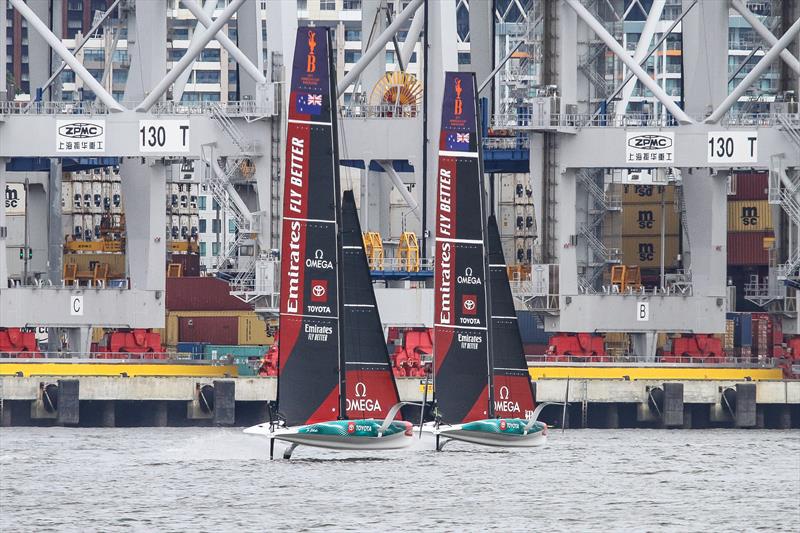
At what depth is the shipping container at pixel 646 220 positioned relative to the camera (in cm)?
9662

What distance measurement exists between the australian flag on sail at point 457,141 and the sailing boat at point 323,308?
25.4 ft

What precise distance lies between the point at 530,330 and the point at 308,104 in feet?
145

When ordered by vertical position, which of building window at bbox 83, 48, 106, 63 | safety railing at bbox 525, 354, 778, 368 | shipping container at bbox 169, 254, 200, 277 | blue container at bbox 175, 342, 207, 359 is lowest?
Result: safety railing at bbox 525, 354, 778, 368

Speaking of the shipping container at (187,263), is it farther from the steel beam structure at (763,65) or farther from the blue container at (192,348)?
the steel beam structure at (763,65)

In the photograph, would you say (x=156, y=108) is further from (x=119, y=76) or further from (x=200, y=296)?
(x=119, y=76)

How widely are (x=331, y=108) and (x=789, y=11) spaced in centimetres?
3241

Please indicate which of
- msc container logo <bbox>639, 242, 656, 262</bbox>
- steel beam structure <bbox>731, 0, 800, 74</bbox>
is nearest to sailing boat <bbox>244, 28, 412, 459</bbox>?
steel beam structure <bbox>731, 0, 800, 74</bbox>

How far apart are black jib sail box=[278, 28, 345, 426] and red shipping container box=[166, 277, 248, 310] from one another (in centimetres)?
4298

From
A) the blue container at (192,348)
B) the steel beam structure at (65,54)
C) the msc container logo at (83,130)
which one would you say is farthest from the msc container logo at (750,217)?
the msc container logo at (83,130)

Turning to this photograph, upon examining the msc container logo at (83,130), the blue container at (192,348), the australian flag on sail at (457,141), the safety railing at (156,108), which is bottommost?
the blue container at (192,348)

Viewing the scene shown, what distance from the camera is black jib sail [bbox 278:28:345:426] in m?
52.9

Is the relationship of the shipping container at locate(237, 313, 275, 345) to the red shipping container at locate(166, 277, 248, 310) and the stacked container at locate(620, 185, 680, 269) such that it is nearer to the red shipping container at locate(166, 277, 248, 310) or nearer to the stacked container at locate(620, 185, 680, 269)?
the red shipping container at locate(166, 277, 248, 310)

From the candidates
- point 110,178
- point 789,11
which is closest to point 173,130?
point 789,11

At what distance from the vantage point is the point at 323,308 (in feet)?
175
